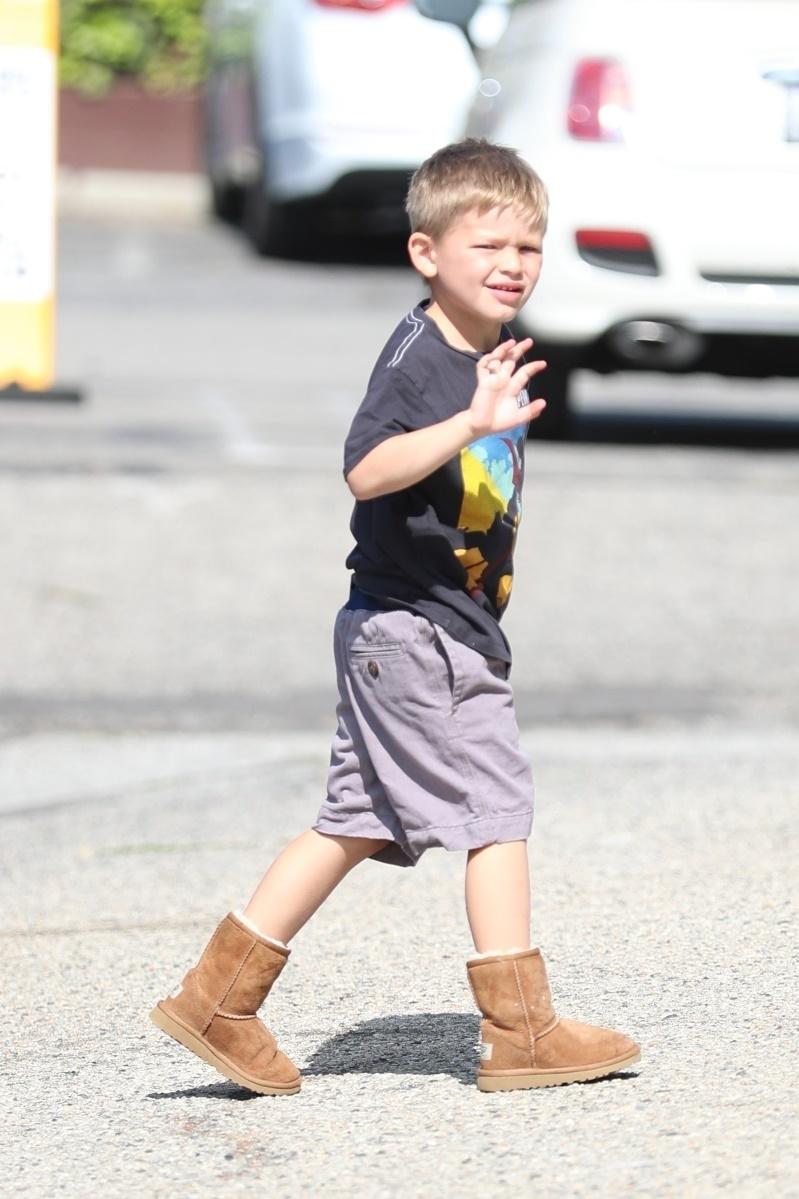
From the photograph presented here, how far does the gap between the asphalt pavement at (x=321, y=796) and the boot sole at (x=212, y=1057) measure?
0.08 ft

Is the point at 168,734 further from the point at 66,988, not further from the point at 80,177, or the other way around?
the point at 80,177

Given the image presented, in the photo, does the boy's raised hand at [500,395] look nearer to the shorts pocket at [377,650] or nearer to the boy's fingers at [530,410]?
the boy's fingers at [530,410]

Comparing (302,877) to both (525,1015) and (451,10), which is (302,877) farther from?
(451,10)

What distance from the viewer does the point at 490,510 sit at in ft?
10.6

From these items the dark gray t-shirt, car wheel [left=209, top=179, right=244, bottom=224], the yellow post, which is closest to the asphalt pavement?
the yellow post

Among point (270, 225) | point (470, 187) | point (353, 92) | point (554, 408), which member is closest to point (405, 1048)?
point (470, 187)

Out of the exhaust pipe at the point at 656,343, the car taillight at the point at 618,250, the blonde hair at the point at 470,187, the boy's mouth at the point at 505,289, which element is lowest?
the exhaust pipe at the point at 656,343

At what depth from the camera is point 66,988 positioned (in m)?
3.94

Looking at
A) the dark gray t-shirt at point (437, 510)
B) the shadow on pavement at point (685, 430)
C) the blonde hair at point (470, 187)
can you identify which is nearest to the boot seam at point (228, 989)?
the dark gray t-shirt at point (437, 510)

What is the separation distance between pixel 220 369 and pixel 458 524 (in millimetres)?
8107

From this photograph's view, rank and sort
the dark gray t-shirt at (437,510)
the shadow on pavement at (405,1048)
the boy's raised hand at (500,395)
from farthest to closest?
the shadow on pavement at (405,1048) → the dark gray t-shirt at (437,510) → the boy's raised hand at (500,395)

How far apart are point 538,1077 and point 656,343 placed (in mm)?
5402

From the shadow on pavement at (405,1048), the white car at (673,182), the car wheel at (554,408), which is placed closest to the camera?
the shadow on pavement at (405,1048)

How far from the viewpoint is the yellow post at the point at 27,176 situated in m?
9.19
